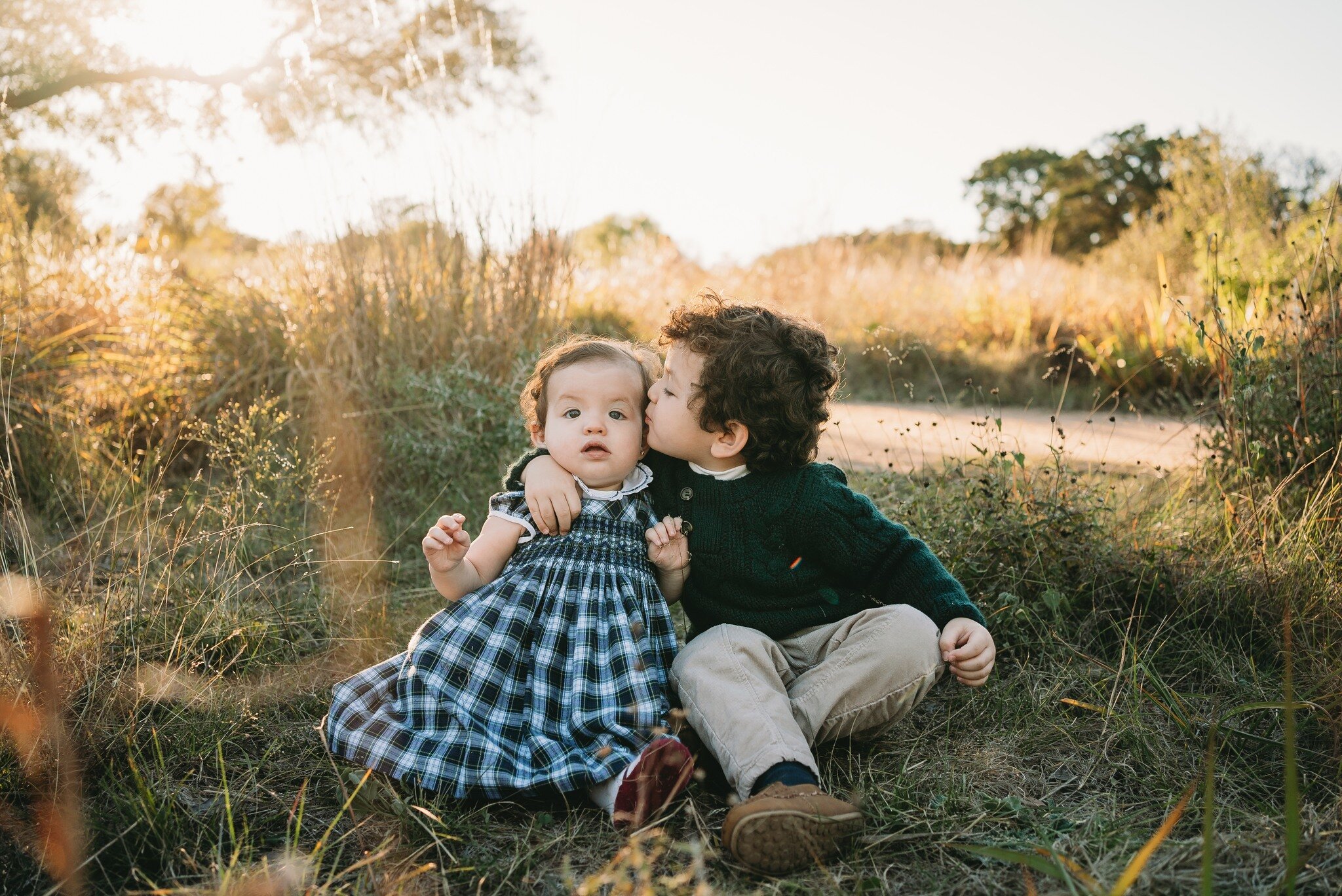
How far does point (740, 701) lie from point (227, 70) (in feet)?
36.5

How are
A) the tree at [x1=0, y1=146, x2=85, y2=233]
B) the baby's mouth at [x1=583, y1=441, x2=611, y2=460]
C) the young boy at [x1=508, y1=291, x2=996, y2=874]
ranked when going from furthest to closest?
the tree at [x1=0, y1=146, x2=85, y2=233], the baby's mouth at [x1=583, y1=441, x2=611, y2=460], the young boy at [x1=508, y1=291, x2=996, y2=874]

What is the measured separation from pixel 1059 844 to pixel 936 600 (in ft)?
1.69

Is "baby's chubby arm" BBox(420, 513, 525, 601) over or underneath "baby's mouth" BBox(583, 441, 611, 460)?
underneath

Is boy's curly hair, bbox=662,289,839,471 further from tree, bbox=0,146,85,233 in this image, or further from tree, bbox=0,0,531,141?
tree, bbox=0,0,531,141

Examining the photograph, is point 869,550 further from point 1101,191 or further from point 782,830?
point 1101,191

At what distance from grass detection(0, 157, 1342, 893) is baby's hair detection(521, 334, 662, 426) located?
72cm

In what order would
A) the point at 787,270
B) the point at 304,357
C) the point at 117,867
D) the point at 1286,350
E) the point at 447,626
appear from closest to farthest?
1. the point at 117,867
2. the point at 447,626
3. the point at 1286,350
4. the point at 304,357
5. the point at 787,270

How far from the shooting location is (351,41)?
10109mm

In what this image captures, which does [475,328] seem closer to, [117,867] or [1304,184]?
[117,867]

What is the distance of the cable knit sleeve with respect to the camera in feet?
6.16

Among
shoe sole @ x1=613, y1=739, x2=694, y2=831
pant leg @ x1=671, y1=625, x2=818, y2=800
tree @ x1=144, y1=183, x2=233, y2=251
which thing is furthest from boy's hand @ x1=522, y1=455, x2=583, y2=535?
tree @ x1=144, y1=183, x2=233, y2=251

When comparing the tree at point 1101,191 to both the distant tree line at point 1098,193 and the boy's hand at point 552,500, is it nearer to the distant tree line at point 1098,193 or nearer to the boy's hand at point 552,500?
the distant tree line at point 1098,193

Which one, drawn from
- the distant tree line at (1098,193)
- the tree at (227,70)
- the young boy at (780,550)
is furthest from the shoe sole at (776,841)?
the distant tree line at (1098,193)

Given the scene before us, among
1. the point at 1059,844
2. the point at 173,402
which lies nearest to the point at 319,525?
the point at 173,402
